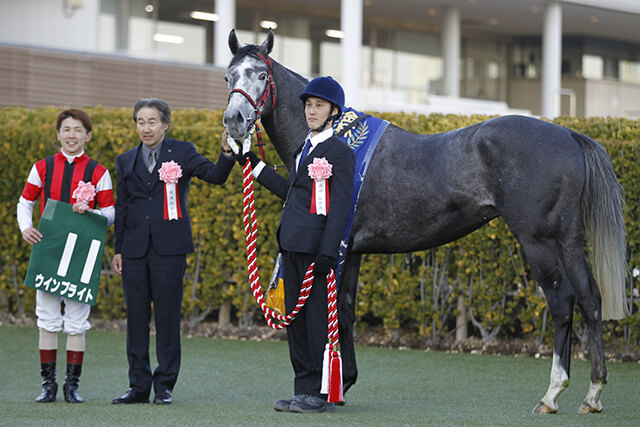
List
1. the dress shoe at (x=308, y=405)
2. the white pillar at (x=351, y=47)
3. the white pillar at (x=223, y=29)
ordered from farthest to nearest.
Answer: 1. the white pillar at (x=351, y=47)
2. the white pillar at (x=223, y=29)
3. the dress shoe at (x=308, y=405)

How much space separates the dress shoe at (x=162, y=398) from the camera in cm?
511

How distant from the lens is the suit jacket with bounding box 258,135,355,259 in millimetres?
4594

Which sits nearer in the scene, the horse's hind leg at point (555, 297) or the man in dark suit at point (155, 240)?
the horse's hind leg at point (555, 297)

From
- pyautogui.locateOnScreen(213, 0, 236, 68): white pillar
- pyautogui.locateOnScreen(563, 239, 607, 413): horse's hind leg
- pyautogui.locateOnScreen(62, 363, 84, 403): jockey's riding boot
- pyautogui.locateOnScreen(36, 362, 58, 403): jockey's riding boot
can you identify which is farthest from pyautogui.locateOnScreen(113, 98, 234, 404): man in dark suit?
pyautogui.locateOnScreen(213, 0, 236, 68): white pillar

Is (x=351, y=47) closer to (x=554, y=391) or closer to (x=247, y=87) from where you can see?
(x=247, y=87)

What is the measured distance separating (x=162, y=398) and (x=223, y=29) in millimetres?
16290

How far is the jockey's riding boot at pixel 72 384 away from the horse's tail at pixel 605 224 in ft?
9.86

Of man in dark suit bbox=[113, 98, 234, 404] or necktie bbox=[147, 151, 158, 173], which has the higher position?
necktie bbox=[147, 151, 158, 173]

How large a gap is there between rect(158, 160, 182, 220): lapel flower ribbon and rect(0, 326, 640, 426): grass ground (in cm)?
107

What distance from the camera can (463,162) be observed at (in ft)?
17.0

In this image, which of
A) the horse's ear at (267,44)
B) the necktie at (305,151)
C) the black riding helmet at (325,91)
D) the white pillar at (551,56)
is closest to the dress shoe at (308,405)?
the necktie at (305,151)

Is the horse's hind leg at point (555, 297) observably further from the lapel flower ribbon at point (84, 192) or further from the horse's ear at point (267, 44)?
the lapel flower ribbon at point (84, 192)

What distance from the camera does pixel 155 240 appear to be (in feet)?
16.8

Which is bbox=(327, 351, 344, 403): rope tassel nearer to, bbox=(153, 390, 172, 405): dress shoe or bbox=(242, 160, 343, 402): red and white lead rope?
bbox=(242, 160, 343, 402): red and white lead rope
